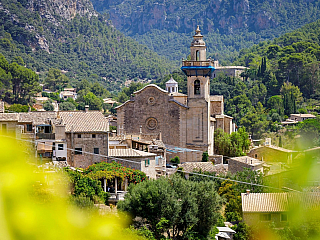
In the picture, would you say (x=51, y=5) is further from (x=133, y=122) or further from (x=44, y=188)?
(x=44, y=188)

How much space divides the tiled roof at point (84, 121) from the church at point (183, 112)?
12.0 m

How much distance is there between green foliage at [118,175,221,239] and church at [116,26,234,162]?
17241mm

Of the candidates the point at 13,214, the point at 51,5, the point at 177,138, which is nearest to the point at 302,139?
the point at 13,214

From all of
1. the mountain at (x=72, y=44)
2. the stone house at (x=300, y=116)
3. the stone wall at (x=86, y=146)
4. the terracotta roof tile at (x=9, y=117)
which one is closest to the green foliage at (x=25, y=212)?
the stone wall at (x=86, y=146)

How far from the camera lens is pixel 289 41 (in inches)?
5418

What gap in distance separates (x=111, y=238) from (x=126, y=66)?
591ft

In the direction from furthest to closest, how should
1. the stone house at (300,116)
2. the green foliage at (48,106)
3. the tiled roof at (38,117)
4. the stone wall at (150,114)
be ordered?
the green foliage at (48,106) < the stone house at (300,116) < the stone wall at (150,114) < the tiled roof at (38,117)

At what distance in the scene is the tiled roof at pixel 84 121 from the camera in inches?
1204

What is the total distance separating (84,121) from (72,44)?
144467mm

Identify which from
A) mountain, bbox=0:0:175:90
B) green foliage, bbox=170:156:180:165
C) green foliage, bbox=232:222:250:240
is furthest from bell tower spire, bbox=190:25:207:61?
mountain, bbox=0:0:175:90

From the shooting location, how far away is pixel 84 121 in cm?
3147

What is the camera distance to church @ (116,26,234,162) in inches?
1730

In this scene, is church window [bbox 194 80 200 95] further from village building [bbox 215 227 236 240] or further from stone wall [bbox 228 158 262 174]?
village building [bbox 215 227 236 240]

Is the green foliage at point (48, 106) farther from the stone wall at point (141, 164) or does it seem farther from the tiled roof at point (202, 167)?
the stone wall at point (141, 164)
